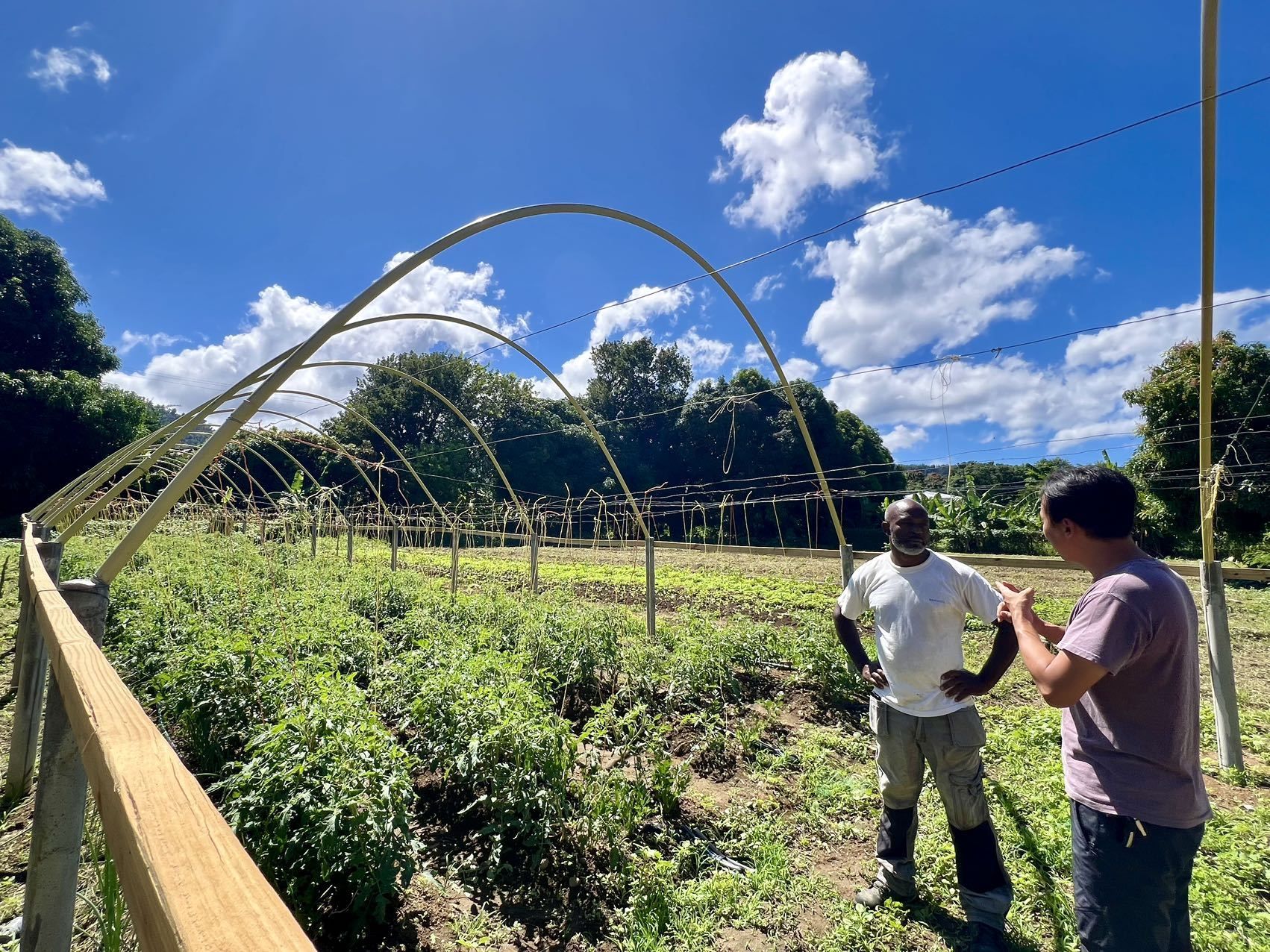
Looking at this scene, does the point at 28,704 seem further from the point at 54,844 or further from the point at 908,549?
the point at 908,549

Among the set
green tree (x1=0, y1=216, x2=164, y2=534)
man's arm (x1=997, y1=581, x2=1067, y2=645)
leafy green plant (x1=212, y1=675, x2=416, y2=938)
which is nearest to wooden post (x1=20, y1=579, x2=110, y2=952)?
leafy green plant (x1=212, y1=675, x2=416, y2=938)

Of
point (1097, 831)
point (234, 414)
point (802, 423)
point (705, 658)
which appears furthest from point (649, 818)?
point (802, 423)

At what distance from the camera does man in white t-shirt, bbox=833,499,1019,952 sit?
2.61 metres

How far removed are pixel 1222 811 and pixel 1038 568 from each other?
45.7ft

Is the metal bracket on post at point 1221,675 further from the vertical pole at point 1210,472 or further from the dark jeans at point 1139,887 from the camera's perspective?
the dark jeans at point 1139,887

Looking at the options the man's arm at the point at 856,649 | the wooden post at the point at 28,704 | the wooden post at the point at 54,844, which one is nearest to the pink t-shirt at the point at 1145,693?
the man's arm at the point at 856,649

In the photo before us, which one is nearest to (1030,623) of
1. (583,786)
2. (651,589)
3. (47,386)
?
(583,786)

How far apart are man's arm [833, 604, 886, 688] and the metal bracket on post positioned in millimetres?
2801

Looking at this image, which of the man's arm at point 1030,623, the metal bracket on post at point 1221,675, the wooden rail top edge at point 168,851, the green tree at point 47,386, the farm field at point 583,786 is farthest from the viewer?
the green tree at point 47,386

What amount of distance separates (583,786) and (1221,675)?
436 centimetres

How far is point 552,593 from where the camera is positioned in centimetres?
806

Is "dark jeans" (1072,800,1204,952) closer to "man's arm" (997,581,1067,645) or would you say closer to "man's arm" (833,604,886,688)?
"man's arm" (997,581,1067,645)

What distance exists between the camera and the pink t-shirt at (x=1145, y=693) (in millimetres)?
1753

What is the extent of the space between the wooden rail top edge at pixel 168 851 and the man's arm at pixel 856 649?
113 inches
